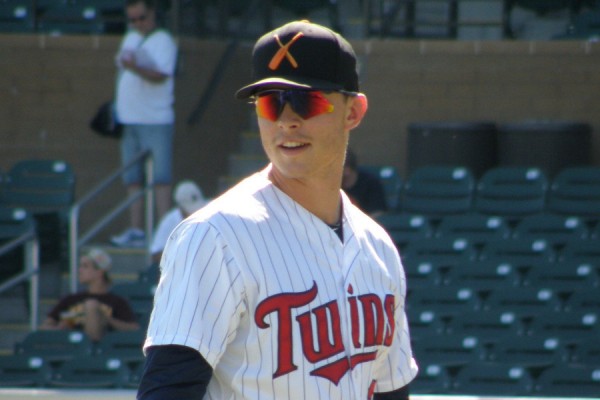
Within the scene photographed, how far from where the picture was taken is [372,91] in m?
10.0

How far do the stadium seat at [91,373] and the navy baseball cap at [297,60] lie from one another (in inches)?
205

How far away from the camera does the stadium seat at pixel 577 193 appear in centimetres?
857

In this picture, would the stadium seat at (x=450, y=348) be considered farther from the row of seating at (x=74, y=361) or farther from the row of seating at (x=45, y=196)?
the row of seating at (x=45, y=196)

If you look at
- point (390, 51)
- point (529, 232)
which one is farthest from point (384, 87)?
point (529, 232)

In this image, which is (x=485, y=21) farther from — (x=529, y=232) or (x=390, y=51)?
(x=529, y=232)

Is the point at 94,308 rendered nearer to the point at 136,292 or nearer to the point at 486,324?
the point at 136,292

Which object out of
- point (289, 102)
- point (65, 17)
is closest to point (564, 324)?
point (65, 17)

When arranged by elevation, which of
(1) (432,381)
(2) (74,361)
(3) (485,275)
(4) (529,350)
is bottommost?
(2) (74,361)

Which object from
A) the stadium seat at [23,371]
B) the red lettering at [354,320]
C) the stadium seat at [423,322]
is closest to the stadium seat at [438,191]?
the stadium seat at [423,322]

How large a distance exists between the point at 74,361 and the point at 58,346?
29 centimetres

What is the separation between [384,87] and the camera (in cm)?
1002

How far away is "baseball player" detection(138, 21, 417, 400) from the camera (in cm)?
171

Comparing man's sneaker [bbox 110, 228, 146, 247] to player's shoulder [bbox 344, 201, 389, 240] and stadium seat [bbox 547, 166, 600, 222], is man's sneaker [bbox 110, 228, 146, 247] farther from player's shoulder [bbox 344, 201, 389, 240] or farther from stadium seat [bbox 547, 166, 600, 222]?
player's shoulder [bbox 344, 201, 389, 240]

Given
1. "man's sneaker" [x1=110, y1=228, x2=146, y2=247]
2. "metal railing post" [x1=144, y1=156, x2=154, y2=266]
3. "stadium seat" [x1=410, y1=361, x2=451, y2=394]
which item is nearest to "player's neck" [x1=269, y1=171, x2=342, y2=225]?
"stadium seat" [x1=410, y1=361, x2=451, y2=394]
